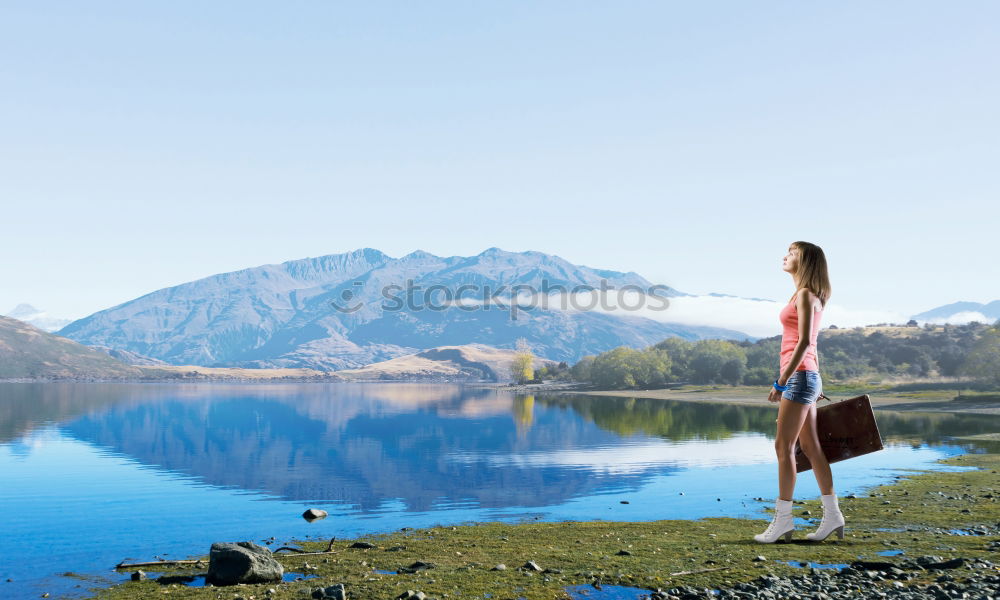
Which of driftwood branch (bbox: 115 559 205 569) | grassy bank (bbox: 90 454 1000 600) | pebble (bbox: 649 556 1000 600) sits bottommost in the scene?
driftwood branch (bbox: 115 559 205 569)

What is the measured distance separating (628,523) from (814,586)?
595 inches

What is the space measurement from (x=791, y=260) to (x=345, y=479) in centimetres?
4379

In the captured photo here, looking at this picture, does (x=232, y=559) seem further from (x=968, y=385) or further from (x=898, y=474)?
(x=968, y=385)

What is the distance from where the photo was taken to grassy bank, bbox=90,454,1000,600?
1662 cm

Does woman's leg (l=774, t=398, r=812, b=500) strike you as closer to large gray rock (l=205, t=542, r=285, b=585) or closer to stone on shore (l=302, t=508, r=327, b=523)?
large gray rock (l=205, t=542, r=285, b=585)

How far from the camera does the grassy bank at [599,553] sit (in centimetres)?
1662

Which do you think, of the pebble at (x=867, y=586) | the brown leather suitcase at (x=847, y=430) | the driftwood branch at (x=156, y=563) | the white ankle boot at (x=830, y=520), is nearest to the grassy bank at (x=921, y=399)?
the white ankle boot at (x=830, y=520)

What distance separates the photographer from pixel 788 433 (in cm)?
1523

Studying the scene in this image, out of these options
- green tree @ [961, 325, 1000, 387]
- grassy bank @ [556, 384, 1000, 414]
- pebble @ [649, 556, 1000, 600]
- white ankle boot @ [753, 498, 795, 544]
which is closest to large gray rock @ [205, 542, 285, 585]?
pebble @ [649, 556, 1000, 600]

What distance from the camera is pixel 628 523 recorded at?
1154 inches

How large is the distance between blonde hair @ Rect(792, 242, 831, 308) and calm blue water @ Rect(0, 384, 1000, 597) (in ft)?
63.8

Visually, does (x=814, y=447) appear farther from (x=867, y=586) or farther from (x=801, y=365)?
(x=867, y=586)

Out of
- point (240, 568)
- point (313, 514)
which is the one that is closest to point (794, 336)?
point (240, 568)

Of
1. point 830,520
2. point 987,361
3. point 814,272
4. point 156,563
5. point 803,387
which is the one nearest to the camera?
point 814,272
